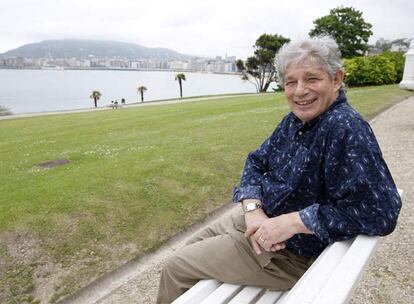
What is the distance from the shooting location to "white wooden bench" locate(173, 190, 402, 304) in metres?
1.69

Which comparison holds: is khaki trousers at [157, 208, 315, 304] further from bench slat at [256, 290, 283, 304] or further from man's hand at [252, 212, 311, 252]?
man's hand at [252, 212, 311, 252]

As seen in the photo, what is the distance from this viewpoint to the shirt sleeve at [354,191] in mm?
1992

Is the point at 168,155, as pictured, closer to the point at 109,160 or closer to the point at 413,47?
the point at 109,160

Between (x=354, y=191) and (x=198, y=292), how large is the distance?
1232 mm

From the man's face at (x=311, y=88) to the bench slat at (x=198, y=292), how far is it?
52.2 inches

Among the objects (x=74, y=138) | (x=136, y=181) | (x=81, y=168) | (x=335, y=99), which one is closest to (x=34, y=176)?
(x=81, y=168)

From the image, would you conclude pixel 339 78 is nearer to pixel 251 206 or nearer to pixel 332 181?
pixel 332 181

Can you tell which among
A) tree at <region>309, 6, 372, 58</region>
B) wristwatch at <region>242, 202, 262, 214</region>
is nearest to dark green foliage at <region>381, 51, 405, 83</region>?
tree at <region>309, 6, 372, 58</region>

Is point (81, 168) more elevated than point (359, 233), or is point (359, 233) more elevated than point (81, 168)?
point (359, 233)

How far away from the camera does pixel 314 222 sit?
85.9 inches

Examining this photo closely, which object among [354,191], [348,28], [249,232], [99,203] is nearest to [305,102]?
[354,191]

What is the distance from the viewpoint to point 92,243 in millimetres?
5035

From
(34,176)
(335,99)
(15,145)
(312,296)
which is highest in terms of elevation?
(335,99)

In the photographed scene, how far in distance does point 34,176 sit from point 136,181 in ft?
8.87
